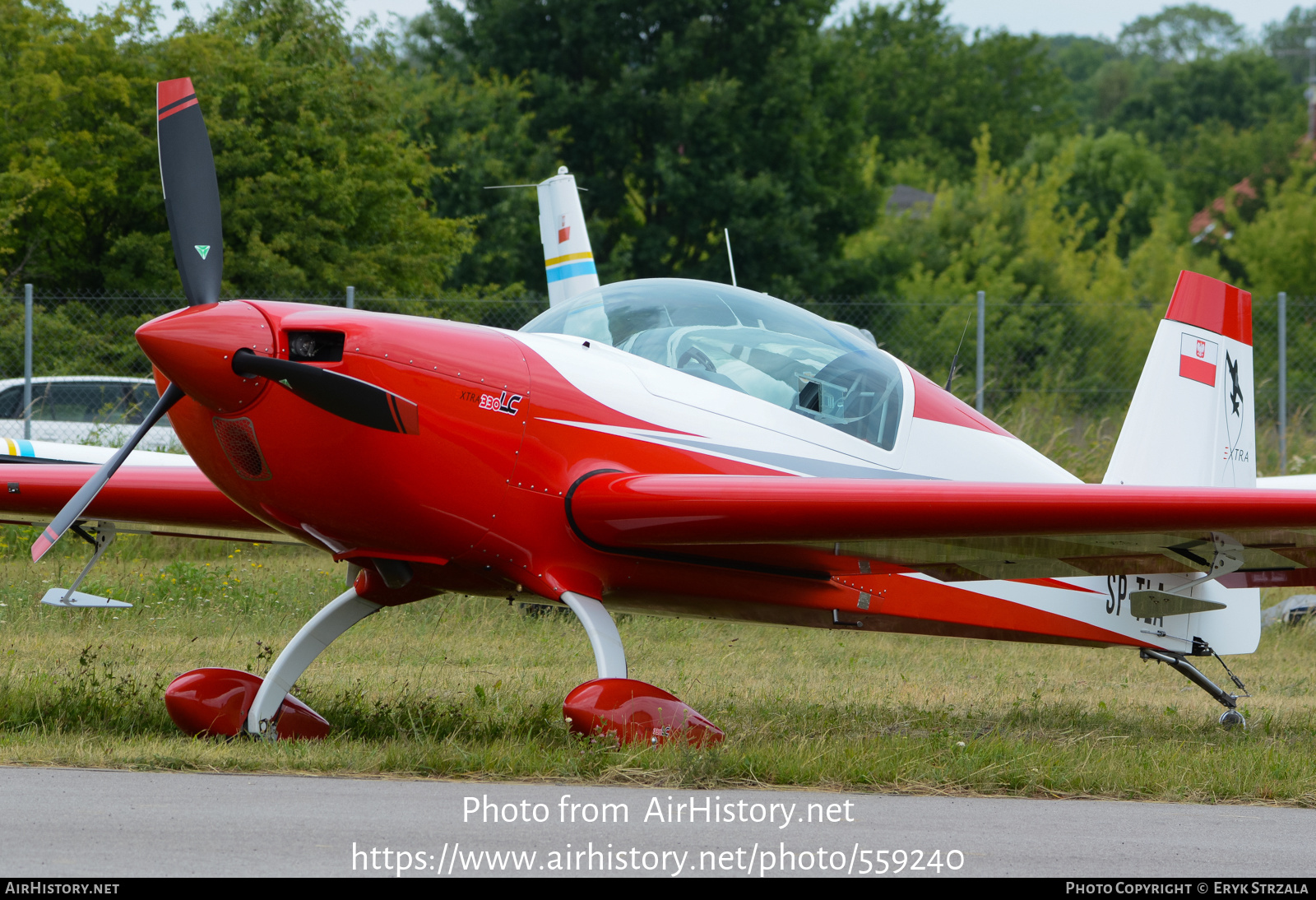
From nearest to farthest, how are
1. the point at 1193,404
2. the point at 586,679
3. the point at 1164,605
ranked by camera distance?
the point at 1164,605 → the point at 1193,404 → the point at 586,679

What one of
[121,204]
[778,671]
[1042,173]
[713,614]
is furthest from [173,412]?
[1042,173]

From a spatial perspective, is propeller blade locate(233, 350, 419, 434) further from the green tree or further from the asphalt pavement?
the green tree

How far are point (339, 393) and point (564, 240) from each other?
30.8 feet

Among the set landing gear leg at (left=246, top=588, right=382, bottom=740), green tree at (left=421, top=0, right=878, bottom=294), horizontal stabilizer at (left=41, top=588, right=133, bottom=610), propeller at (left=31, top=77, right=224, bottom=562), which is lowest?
landing gear leg at (left=246, top=588, right=382, bottom=740)

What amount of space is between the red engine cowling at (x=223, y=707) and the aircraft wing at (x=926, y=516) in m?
1.79

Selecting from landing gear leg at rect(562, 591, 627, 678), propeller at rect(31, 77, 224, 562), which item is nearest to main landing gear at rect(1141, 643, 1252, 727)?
landing gear leg at rect(562, 591, 627, 678)

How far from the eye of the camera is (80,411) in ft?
51.5

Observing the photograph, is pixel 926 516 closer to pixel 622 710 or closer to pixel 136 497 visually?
pixel 622 710

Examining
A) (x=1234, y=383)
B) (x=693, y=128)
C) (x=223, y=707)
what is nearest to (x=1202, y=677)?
(x=1234, y=383)

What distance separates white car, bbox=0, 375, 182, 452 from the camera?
15.2 metres

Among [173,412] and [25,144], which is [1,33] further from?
[173,412]

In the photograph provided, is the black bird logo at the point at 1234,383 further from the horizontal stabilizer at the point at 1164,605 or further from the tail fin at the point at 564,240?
the tail fin at the point at 564,240

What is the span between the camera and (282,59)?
2283cm

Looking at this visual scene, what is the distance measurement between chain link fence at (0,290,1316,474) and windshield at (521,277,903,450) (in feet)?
18.3
